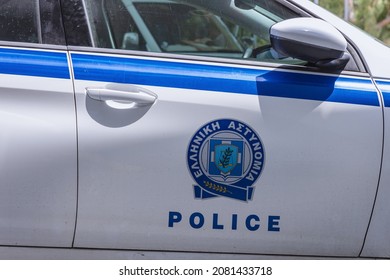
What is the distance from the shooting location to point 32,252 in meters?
2.78

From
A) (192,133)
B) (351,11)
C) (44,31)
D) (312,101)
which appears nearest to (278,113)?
(312,101)

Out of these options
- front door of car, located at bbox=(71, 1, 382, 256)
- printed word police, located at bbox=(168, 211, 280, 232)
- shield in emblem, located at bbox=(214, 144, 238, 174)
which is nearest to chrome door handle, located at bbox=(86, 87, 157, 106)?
front door of car, located at bbox=(71, 1, 382, 256)

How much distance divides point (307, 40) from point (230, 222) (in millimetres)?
673

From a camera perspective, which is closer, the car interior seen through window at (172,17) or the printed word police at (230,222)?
the printed word police at (230,222)

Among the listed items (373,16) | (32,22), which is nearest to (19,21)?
(32,22)

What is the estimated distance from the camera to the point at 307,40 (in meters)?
2.81

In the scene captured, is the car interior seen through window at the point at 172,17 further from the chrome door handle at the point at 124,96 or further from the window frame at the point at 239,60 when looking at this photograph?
the chrome door handle at the point at 124,96

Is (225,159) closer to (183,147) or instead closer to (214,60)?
(183,147)

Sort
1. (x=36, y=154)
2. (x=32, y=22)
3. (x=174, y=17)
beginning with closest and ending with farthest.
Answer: (x=36, y=154) < (x=32, y=22) < (x=174, y=17)

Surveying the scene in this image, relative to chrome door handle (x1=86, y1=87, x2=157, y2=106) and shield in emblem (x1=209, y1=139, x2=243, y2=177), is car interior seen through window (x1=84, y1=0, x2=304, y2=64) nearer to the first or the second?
chrome door handle (x1=86, y1=87, x2=157, y2=106)

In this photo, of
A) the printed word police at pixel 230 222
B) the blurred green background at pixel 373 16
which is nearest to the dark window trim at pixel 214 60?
the printed word police at pixel 230 222

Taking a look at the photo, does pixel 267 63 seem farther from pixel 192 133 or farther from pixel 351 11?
pixel 351 11

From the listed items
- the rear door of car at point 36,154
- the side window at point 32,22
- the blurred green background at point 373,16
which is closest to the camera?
the rear door of car at point 36,154

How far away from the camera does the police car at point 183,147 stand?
2.74 m
